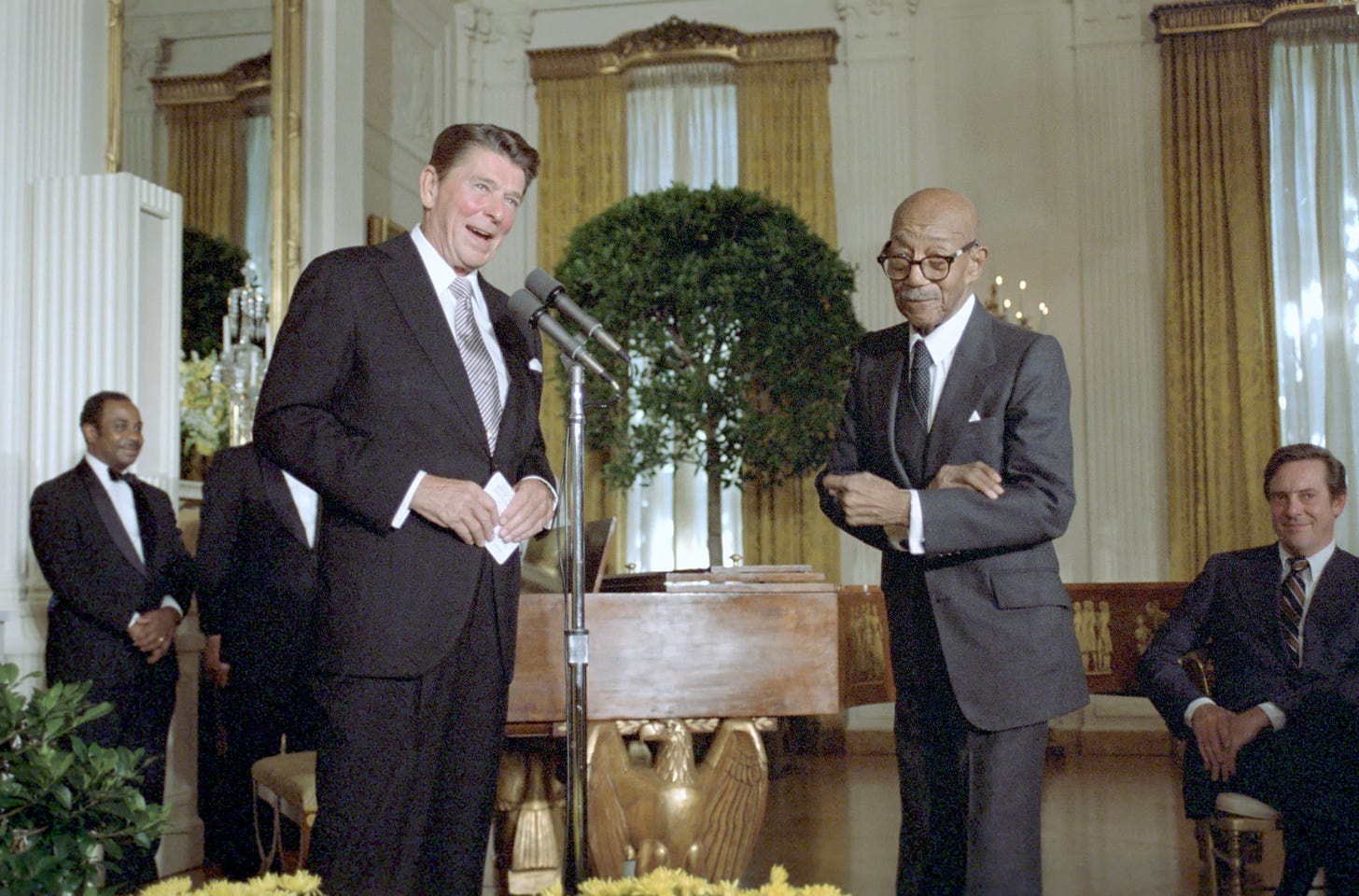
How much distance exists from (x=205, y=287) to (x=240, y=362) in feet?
1.21

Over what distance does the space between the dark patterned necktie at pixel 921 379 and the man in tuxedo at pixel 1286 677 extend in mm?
1656

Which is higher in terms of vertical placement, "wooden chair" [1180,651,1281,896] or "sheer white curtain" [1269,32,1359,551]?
"sheer white curtain" [1269,32,1359,551]

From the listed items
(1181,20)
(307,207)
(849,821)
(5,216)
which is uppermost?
(1181,20)

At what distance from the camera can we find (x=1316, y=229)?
27.2ft

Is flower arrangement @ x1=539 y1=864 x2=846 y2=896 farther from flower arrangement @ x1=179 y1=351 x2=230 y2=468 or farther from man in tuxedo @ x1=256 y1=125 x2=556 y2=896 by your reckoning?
flower arrangement @ x1=179 y1=351 x2=230 y2=468

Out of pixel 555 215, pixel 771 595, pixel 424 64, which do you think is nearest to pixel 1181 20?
pixel 555 215

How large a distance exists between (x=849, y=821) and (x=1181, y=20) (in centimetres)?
569

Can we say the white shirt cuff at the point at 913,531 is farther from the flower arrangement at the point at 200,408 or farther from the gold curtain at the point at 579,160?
the gold curtain at the point at 579,160

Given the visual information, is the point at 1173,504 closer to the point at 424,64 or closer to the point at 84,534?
the point at 424,64

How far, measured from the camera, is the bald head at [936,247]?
7.00ft

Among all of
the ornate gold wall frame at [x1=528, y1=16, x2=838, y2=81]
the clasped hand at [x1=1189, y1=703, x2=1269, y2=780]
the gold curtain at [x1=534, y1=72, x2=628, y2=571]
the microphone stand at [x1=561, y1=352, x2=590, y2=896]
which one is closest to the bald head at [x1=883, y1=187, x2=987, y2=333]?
the microphone stand at [x1=561, y1=352, x2=590, y2=896]

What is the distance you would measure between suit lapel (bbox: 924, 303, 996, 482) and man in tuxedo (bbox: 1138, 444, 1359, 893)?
1.64 meters

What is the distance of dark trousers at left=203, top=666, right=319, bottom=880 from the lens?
4.60m

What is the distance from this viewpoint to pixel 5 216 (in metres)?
4.53
